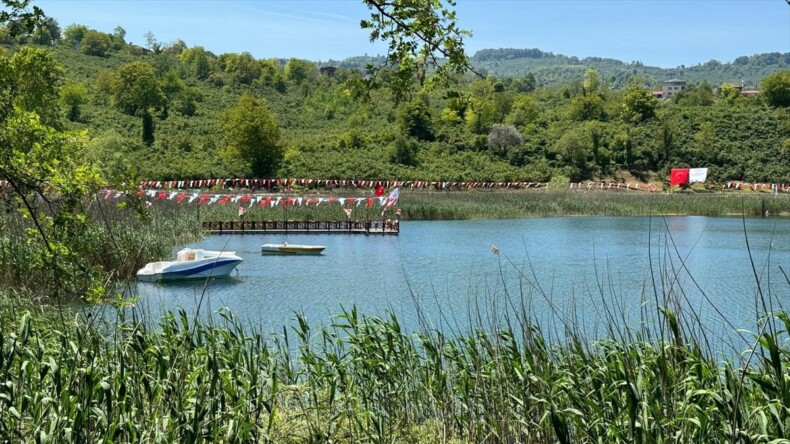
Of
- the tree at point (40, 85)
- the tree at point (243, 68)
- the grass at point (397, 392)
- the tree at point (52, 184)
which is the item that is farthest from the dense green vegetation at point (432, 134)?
the grass at point (397, 392)

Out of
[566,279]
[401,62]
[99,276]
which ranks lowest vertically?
[566,279]

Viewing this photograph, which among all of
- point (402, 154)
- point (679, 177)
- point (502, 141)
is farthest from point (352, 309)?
point (502, 141)

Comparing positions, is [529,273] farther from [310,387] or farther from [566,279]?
[310,387]

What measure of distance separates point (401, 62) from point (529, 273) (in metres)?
18.3

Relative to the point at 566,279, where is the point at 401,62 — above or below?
above

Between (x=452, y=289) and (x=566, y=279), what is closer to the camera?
(x=452, y=289)

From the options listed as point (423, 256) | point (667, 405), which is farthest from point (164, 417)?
point (423, 256)

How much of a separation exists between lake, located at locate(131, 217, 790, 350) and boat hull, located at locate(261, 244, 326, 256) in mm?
351

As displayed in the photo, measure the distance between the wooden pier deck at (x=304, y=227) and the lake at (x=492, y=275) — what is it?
793 mm

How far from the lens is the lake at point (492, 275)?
15695mm

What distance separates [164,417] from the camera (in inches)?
244

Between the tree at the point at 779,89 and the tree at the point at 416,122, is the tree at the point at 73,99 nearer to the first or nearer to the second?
the tree at the point at 416,122

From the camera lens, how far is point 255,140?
63.6m

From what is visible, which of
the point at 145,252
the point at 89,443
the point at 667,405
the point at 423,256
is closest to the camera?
the point at 89,443
